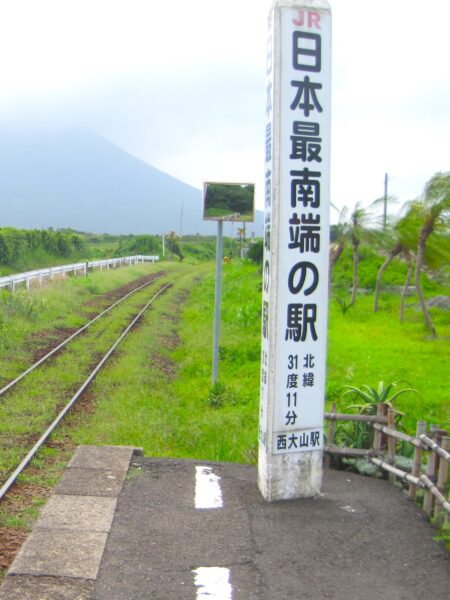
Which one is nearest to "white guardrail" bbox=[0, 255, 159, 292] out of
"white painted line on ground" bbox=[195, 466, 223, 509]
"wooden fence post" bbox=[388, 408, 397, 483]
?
"white painted line on ground" bbox=[195, 466, 223, 509]

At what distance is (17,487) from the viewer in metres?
6.75

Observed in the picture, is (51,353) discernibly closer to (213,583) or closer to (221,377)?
(221,377)

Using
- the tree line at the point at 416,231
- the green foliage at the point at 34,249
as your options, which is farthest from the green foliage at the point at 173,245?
the tree line at the point at 416,231

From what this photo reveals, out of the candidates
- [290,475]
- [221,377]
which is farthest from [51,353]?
[290,475]

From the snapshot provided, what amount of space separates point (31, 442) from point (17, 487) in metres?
1.66

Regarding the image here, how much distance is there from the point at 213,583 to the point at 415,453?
2245 millimetres

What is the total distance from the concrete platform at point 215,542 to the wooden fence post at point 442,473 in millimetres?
223

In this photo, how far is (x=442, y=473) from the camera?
18.4 feet

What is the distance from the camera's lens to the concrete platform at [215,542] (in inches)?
179

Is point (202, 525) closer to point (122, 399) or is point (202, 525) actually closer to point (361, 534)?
point (361, 534)

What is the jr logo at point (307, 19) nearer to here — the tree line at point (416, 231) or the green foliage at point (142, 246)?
the tree line at point (416, 231)

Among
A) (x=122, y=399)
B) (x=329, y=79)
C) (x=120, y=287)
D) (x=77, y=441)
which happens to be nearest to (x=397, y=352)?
(x=122, y=399)

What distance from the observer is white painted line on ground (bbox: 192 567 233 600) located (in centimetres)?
444

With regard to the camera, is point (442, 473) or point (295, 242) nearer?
point (442, 473)
